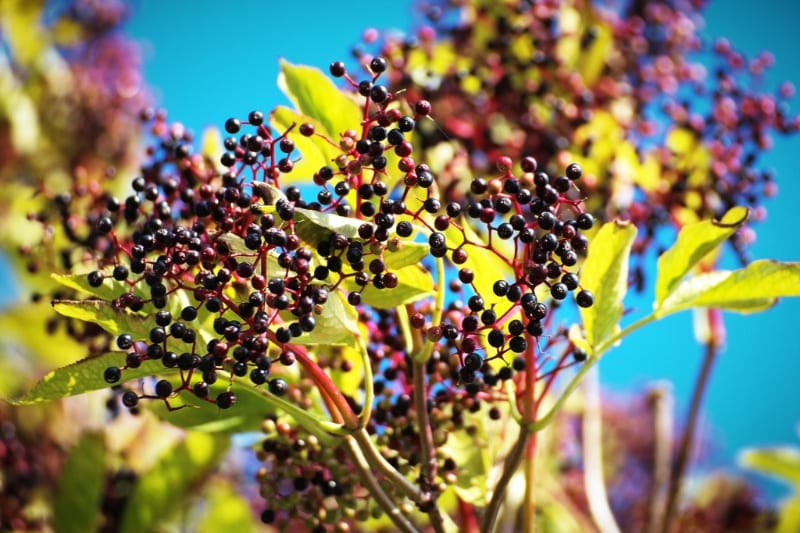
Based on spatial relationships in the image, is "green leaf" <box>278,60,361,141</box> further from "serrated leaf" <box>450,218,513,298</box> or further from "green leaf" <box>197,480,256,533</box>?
"green leaf" <box>197,480,256,533</box>

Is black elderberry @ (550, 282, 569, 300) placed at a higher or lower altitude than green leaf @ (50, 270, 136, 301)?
higher

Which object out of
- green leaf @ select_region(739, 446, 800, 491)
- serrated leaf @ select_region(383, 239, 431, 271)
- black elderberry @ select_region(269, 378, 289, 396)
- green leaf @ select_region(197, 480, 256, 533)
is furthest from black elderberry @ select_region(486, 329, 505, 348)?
green leaf @ select_region(739, 446, 800, 491)

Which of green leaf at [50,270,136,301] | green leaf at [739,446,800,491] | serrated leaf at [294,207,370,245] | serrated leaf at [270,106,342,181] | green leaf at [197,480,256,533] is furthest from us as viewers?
green leaf at [739,446,800,491]

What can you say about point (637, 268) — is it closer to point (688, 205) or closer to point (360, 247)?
point (688, 205)

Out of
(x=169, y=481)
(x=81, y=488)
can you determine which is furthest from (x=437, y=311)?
(x=81, y=488)

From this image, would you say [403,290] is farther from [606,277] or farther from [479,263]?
[606,277]

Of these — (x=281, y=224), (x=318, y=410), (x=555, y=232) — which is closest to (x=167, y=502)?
(x=318, y=410)

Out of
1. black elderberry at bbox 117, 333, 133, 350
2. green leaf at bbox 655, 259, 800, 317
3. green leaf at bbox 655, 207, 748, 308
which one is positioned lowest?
black elderberry at bbox 117, 333, 133, 350
